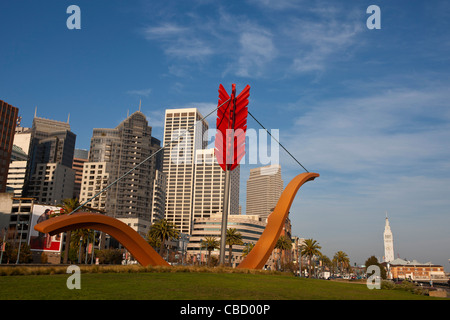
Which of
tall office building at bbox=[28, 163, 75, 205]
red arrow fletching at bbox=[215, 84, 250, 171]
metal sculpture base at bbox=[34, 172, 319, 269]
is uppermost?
tall office building at bbox=[28, 163, 75, 205]

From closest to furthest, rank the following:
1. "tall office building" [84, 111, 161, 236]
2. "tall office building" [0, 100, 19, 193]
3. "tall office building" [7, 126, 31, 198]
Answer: "tall office building" [0, 100, 19, 193], "tall office building" [7, 126, 31, 198], "tall office building" [84, 111, 161, 236]

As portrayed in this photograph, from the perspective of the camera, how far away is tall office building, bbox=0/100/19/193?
86.8 meters

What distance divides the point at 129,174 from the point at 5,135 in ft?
150

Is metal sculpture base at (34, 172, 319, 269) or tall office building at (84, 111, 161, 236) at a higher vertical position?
tall office building at (84, 111, 161, 236)

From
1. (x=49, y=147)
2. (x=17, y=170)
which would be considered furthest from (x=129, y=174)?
(x=49, y=147)

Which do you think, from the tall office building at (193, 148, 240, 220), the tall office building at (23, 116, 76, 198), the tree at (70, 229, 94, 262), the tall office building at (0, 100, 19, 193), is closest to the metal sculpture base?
the tree at (70, 229, 94, 262)

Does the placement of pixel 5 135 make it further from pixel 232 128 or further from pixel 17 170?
pixel 232 128

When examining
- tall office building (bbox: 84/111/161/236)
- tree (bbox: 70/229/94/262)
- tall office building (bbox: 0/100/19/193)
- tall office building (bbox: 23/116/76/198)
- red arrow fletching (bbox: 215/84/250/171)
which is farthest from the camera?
tall office building (bbox: 23/116/76/198)

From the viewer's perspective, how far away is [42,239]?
233ft

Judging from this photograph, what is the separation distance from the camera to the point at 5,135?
89688mm

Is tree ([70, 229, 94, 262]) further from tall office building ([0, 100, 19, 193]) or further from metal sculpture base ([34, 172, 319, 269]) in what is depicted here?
metal sculpture base ([34, 172, 319, 269])

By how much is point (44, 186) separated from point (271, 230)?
129366 mm

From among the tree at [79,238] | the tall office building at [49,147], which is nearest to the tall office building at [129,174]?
the tall office building at [49,147]

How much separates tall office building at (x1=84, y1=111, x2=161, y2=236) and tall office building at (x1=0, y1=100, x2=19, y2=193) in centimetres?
4416
